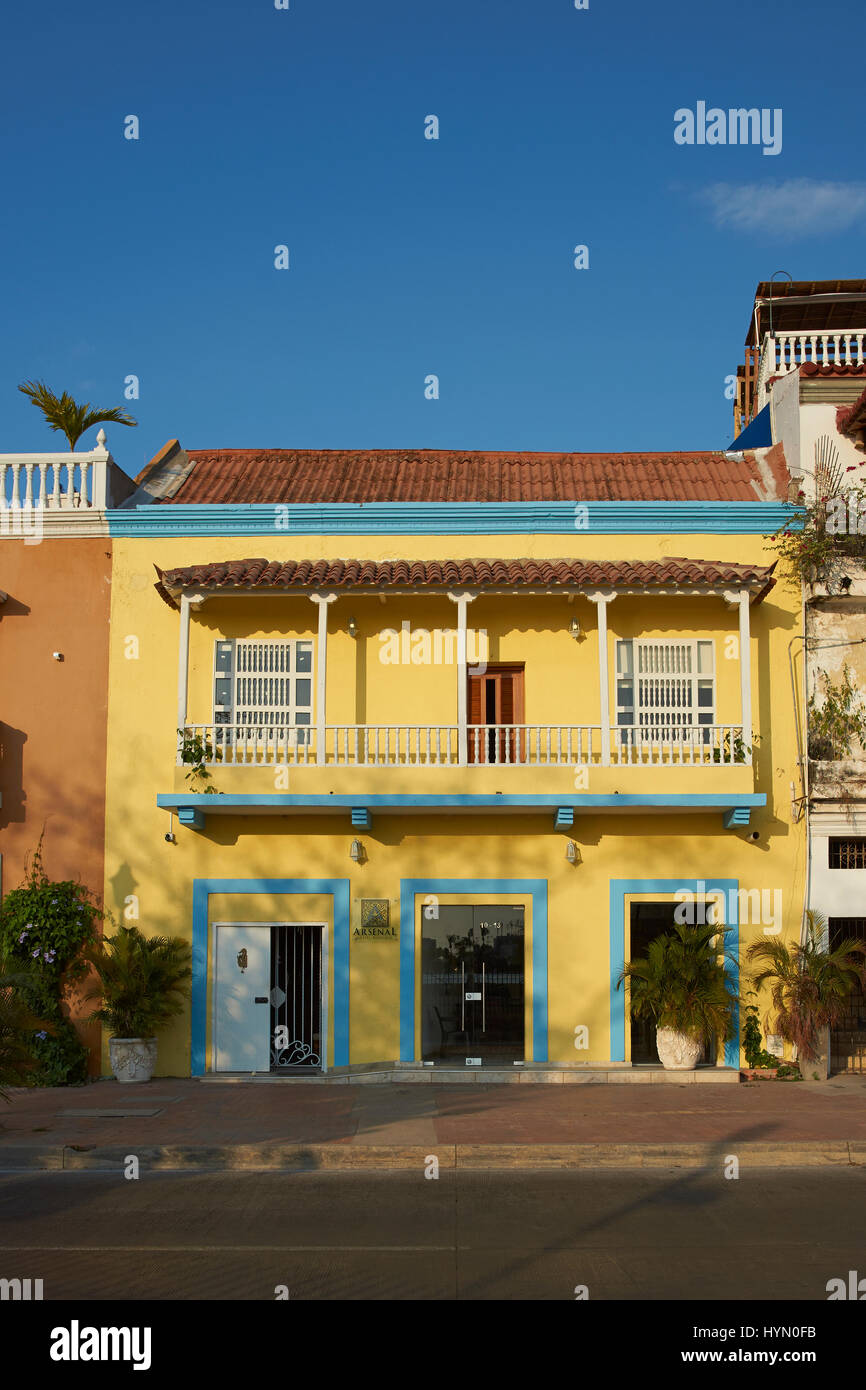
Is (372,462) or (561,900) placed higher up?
(372,462)

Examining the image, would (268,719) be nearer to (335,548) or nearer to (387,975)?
(335,548)

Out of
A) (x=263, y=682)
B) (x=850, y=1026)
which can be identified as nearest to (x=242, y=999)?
(x=263, y=682)

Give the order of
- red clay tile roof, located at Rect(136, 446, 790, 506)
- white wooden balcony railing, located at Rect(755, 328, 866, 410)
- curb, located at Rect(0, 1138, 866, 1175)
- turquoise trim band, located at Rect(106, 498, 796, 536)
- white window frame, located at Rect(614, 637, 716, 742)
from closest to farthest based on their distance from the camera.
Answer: curb, located at Rect(0, 1138, 866, 1175) < white window frame, located at Rect(614, 637, 716, 742) < turquoise trim band, located at Rect(106, 498, 796, 536) < red clay tile roof, located at Rect(136, 446, 790, 506) < white wooden balcony railing, located at Rect(755, 328, 866, 410)

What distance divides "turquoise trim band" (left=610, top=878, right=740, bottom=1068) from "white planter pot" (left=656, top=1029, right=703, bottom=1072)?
547 millimetres

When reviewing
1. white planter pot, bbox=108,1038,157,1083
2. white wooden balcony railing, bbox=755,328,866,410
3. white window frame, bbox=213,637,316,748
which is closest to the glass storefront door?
white window frame, bbox=213,637,316,748

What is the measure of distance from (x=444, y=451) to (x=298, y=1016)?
968 cm

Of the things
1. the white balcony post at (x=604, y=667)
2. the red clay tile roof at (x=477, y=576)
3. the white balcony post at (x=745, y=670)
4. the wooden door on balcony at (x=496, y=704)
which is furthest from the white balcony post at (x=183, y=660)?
the white balcony post at (x=745, y=670)

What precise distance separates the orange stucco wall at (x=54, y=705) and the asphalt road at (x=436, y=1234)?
6.50 meters

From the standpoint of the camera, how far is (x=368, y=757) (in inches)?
687

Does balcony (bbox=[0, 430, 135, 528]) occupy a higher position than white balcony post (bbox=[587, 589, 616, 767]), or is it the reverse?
balcony (bbox=[0, 430, 135, 528])

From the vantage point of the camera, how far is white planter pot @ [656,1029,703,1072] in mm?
16984

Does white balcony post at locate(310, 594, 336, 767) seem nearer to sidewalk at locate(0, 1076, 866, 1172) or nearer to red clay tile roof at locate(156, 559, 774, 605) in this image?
red clay tile roof at locate(156, 559, 774, 605)
